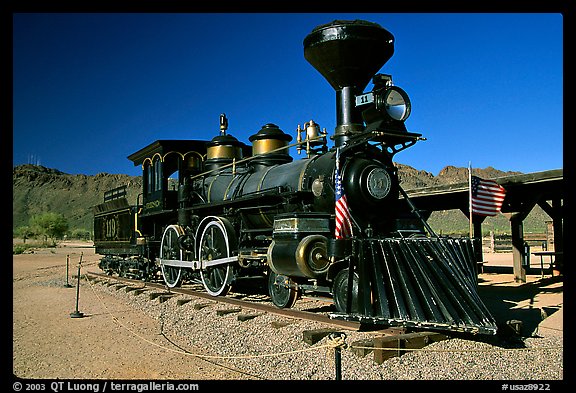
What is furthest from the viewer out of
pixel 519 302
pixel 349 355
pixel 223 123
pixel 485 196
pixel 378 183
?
pixel 223 123

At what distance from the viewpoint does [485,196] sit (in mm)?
9914

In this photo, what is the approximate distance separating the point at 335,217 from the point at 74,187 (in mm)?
125286

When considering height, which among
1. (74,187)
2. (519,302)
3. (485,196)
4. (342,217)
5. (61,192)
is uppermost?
(74,187)

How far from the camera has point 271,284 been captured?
8.88 metres

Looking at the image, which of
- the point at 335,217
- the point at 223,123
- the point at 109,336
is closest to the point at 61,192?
the point at 223,123

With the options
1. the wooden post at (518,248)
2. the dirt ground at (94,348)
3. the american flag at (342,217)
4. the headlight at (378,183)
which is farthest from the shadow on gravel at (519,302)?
the dirt ground at (94,348)

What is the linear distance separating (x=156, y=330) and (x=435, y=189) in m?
9.12

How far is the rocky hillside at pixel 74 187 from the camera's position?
10488 cm

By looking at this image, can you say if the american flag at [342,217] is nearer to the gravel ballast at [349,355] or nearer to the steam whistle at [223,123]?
the gravel ballast at [349,355]

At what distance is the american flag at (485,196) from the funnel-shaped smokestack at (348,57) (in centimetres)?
309

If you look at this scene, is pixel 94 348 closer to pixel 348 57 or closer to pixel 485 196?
pixel 348 57

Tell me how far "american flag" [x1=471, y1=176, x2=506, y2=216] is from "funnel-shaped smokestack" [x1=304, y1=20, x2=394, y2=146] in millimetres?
3090
